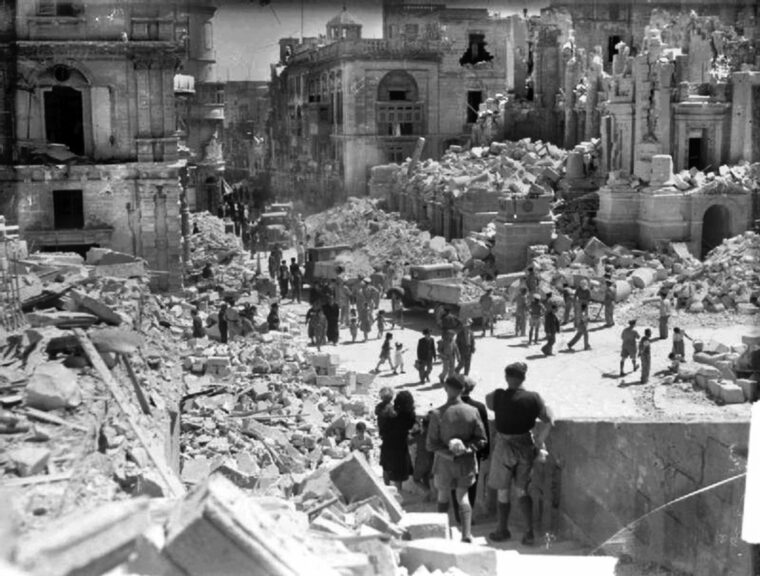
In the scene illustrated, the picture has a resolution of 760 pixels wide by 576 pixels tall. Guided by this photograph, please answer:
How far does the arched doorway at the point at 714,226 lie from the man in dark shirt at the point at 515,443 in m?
20.6

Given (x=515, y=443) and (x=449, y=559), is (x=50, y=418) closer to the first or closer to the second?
(x=515, y=443)

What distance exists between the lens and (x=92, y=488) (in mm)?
6457

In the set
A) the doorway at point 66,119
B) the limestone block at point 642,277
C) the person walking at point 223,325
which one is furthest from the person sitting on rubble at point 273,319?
the limestone block at point 642,277

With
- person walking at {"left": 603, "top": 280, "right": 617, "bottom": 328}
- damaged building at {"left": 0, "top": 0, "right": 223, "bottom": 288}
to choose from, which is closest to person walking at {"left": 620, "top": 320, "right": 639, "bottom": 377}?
person walking at {"left": 603, "top": 280, "right": 617, "bottom": 328}

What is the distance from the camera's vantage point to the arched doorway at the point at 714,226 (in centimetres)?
2712

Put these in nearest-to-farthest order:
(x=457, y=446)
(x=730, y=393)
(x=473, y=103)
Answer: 1. (x=457, y=446)
2. (x=730, y=393)
3. (x=473, y=103)

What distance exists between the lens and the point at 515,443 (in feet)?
24.3

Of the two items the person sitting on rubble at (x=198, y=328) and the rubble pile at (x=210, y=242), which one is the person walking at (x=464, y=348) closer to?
the person sitting on rubble at (x=198, y=328)

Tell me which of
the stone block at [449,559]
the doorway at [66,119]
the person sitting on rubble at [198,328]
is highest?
the doorway at [66,119]

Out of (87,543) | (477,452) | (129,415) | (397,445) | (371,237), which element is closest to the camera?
(87,543)

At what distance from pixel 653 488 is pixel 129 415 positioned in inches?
158

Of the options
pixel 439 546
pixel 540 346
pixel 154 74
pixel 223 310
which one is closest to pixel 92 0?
pixel 154 74

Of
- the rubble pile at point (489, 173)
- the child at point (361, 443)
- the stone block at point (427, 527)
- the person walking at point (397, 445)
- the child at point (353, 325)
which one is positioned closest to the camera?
the stone block at point (427, 527)

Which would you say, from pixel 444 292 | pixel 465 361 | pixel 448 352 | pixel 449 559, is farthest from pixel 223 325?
pixel 449 559
